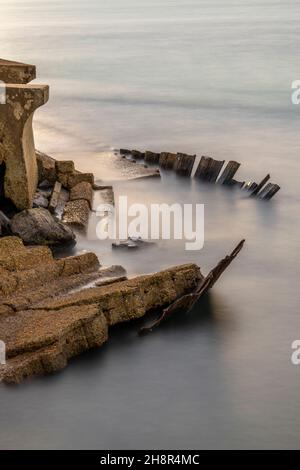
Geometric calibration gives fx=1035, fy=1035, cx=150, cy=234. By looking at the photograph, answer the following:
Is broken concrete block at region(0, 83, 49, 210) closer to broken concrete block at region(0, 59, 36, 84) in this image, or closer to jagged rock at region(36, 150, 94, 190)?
broken concrete block at region(0, 59, 36, 84)

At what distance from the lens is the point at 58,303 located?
1409 centimetres

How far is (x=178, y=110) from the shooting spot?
111 feet

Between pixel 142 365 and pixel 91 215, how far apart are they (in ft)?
20.8

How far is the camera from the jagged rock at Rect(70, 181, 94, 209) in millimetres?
20266

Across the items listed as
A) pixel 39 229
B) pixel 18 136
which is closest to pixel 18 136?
pixel 18 136

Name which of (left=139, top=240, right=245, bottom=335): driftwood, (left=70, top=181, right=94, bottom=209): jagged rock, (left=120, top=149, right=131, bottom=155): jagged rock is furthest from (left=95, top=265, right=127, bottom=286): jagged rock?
(left=120, top=149, right=131, bottom=155): jagged rock

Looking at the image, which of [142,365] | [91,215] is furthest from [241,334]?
[91,215]

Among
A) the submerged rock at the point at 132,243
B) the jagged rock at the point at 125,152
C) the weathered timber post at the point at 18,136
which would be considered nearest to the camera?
the weathered timber post at the point at 18,136

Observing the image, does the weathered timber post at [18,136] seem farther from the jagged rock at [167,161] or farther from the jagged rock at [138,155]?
the jagged rock at [138,155]

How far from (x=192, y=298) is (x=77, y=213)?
4.78 metres

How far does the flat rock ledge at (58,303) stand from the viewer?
13.0 metres

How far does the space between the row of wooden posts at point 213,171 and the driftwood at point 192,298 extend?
22.6 ft

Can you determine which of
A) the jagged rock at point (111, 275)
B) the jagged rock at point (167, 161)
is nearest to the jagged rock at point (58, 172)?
the jagged rock at point (167, 161)
